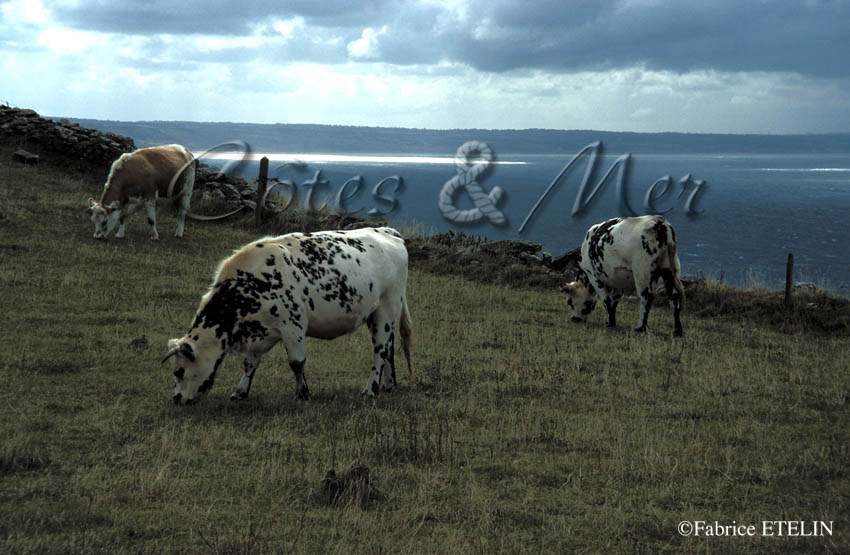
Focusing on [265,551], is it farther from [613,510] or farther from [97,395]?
[97,395]

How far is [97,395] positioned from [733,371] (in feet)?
29.5

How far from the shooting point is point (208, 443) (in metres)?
8.83

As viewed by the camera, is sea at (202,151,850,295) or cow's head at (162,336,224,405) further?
sea at (202,151,850,295)

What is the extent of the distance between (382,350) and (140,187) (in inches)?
560

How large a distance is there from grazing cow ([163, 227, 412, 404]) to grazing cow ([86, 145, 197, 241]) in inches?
526

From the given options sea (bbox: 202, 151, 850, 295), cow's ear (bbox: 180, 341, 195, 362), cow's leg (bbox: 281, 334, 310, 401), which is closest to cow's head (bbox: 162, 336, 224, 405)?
cow's ear (bbox: 180, 341, 195, 362)

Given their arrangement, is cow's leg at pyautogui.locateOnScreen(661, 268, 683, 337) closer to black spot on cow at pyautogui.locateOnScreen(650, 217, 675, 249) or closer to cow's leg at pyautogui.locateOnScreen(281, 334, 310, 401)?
black spot on cow at pyautogui.locateOnScreen(650, 217, 675, 249)

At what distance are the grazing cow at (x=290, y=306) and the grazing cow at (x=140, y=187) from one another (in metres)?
13.4

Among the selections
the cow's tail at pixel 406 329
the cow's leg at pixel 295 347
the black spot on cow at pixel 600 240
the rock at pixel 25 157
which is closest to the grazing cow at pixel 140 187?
the rock at pixel 25 157

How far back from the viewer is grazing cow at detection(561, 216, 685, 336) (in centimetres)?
1716

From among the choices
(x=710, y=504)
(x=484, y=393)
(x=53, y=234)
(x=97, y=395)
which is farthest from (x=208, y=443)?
(x=53, y=234)

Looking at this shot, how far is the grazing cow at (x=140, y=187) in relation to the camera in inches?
905

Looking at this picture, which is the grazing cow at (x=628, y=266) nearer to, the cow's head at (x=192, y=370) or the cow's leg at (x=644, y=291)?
the cow's leg at (x=644, y=291)

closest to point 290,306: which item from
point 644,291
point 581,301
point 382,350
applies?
point 382,350
